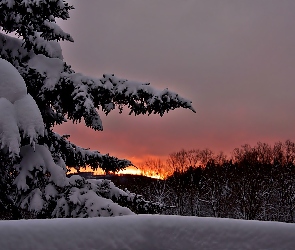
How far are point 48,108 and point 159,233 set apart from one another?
18.8ft

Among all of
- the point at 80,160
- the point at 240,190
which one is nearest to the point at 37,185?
the point at 80,160

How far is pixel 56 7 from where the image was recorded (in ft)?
19.3

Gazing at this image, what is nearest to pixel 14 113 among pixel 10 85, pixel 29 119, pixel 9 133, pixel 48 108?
pixel 29 119

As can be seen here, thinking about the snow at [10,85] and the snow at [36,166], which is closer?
the snow at [10,85]

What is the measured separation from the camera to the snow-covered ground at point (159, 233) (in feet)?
4.62

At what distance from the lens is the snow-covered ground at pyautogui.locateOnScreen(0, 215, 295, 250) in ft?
4.62

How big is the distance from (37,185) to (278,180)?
4328 centimetres

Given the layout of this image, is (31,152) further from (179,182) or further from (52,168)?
(179,182)

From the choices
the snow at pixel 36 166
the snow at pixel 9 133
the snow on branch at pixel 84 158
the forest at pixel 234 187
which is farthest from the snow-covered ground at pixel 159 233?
the forest at pixel 234 187

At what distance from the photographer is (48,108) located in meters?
6.91

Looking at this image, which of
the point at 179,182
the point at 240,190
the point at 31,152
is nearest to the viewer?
the point at 31,152

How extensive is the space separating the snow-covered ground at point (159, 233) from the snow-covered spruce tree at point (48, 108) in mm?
3018

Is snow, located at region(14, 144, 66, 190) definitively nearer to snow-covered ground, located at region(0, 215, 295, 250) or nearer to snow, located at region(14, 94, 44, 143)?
snow, located at region(14, 94, 44, 143)

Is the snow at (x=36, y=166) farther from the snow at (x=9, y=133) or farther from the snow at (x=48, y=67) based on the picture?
the snow at (x=48, y=67)
